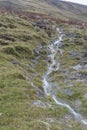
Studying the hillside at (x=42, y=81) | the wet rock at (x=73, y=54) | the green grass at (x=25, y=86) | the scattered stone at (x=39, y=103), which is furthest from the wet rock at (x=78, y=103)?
the wet rock at (x=73, y=54)

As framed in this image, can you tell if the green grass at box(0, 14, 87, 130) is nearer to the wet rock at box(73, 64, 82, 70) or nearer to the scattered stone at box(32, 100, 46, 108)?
the scattered stone at box(32, 100, 46, 108)

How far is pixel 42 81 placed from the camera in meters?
66.8

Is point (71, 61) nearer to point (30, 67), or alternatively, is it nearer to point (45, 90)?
point (30, 67)

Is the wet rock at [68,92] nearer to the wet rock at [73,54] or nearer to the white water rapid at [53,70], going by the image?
the white water rapid at [53,70]

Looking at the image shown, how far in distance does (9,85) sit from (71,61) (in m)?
33.4

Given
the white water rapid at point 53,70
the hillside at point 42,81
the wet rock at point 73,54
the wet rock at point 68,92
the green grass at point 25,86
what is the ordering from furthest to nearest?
the wet rock at point 73,54 → the wet rock at point 68,92 → the white water rapid at point 53,70 → the hillside at point 42,81 → the green grass at point 25,86

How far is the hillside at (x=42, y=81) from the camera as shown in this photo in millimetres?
43500

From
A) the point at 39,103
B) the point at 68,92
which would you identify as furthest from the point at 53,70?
the point at 39,103

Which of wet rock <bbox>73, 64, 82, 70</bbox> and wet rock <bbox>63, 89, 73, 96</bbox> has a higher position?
wet rock <bbox>63, 89, 73, 96</bbox>

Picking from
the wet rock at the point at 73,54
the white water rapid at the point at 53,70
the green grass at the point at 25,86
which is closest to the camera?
the green grass at the point at 25,86

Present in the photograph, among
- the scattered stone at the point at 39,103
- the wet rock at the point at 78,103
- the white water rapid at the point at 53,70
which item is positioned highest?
the scattered stone at the point at 39,103

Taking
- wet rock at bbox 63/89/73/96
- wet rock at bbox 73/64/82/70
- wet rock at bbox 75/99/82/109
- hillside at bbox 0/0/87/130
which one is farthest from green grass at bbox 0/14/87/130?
wet rock at bbox 73/64/82/70

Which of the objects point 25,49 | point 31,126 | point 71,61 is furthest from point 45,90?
point 25,49

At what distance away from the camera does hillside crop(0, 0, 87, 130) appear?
143 ft
